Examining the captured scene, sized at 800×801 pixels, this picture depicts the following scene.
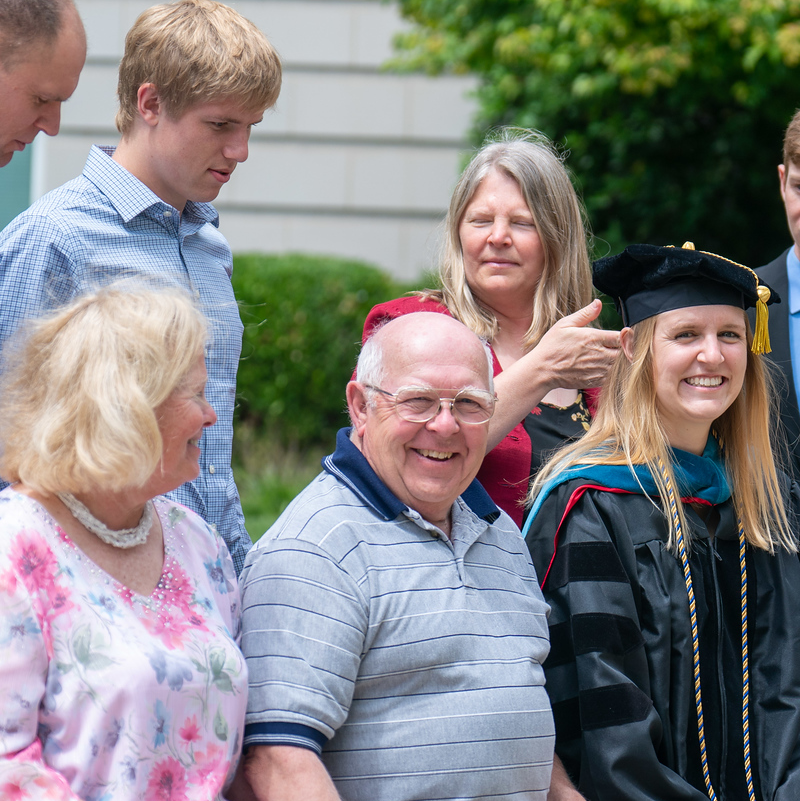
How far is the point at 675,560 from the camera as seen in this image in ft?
8.57

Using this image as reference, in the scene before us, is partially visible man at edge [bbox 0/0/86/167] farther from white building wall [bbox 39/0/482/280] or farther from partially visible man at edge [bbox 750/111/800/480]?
white building wall [bbox 39/0/482/280]

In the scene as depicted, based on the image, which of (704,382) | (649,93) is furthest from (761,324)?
(649,93)

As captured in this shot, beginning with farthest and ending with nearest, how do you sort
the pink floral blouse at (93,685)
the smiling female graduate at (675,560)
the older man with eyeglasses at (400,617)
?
the smiling female graduate at (675,560), the older man with eyeglasses at (400,617), the pink floral blouse at (93,685)

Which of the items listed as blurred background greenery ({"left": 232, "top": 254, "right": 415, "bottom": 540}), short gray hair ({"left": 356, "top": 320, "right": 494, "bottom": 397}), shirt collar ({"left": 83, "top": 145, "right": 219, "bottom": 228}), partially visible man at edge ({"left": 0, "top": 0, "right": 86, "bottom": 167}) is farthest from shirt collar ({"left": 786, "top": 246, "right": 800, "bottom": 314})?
blurred background greenery ({"left": 232, "top": 254, "right": 415, "bottom": 540})

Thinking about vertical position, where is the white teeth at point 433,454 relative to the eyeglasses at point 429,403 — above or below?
below

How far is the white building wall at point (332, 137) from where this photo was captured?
806 cm

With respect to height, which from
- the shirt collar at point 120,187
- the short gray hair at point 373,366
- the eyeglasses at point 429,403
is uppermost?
the shirt collar at point 120,187

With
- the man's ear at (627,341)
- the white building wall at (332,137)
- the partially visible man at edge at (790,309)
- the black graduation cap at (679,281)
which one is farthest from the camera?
the white building wall at (332,137)

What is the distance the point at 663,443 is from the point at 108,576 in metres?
1.56

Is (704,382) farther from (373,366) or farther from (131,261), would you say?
(131,261)

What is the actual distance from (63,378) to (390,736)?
0.97 m

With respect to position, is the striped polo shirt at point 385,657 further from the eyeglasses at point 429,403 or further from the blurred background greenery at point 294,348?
the blurred background greenery at point 294,348

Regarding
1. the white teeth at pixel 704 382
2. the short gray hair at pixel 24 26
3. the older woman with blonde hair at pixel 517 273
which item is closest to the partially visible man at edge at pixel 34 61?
the short gray hair at pixel 24 26

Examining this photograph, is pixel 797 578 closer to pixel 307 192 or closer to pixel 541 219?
pixel 541 219
